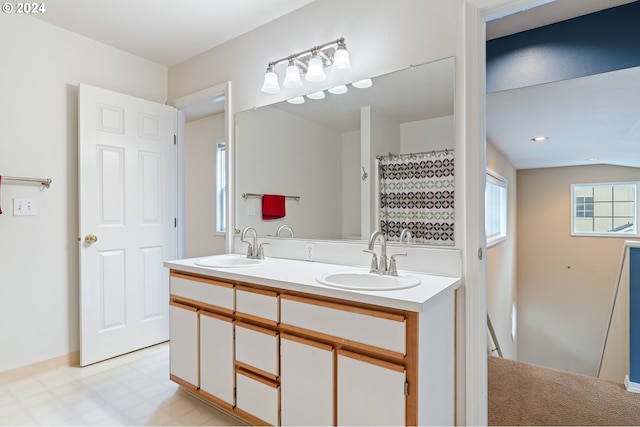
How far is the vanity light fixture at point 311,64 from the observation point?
1913 mm

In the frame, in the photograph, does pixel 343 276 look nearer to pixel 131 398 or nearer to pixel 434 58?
pixel 434 58

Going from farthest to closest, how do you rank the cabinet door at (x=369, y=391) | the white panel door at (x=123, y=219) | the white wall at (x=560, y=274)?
the white wall at (x=560, y=274) < the white panel door at (x=123, y=219) < the cabinet door at (x=369, y=391)

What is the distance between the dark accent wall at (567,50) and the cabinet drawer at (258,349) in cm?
212

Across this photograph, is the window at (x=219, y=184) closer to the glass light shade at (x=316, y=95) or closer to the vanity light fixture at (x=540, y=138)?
the glass light shade at (x=316, y=95)

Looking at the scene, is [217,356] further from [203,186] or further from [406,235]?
[203,186]

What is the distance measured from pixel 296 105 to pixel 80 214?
5.60 feet

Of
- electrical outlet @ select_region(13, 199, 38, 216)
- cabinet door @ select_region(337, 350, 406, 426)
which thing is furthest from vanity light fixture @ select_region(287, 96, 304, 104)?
electrical outlet @ select_region(13, 199, 38, 216)

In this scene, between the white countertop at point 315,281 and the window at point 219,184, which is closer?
the white countertop at point 315,281

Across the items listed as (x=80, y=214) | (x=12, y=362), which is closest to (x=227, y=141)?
(x=80, y=214)

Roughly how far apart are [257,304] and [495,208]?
A: 351 centimetres

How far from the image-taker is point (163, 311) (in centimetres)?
294

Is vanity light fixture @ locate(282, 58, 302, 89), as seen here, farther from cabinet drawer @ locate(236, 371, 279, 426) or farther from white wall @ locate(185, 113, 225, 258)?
white wall @ locate(185, 113, 225, 258)

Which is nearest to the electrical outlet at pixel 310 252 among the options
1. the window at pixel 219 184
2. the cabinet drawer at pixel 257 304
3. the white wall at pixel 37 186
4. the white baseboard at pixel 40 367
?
the cabinet drawer at pixel 257 304

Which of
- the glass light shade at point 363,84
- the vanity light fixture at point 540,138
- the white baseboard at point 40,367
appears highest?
the vanity light fixture at point 540,138
